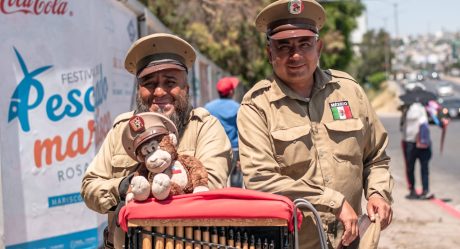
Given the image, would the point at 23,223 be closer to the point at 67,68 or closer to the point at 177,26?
the point at 67,68

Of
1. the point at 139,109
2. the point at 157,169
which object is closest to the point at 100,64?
the point at 139,109

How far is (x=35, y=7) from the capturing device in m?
5.67

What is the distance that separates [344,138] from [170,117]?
78cm

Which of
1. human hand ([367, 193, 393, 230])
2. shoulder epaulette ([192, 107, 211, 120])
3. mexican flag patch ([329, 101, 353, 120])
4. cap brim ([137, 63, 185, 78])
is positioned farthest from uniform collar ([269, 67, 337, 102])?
human hand ([367, 193, 393, 230])

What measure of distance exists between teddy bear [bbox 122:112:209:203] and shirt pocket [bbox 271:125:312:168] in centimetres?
41

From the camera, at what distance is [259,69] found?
2952cm

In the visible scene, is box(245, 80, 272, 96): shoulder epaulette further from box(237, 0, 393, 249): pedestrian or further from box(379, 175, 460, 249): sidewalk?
box(379, 175, 460, 249): sidewalk

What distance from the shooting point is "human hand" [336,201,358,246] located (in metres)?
3.15

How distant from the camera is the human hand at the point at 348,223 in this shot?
3.15 metres

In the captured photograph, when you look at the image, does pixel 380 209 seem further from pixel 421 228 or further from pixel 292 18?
pixel 421 228

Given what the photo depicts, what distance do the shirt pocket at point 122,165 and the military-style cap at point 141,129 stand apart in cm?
31

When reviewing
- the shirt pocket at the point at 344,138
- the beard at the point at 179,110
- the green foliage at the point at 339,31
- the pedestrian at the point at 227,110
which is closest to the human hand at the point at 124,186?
the beard at the point at 179,110

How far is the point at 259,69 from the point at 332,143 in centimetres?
2624

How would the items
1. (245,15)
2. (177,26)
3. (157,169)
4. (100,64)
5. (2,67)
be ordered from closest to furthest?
(157,169), (2,67), (100,64), (177,26), (245,15)
